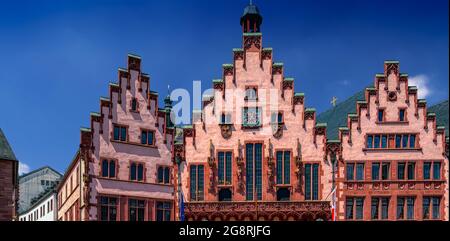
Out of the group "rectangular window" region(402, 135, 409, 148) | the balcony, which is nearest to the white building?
the balcony

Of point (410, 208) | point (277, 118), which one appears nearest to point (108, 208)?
point (277, 118)

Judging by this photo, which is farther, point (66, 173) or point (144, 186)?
point (66, 173)

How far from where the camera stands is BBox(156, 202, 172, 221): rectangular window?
51.2m

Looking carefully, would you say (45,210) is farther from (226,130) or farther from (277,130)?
(277,130)

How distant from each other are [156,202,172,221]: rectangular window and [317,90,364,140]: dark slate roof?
1313cm

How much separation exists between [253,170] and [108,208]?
34.7ft

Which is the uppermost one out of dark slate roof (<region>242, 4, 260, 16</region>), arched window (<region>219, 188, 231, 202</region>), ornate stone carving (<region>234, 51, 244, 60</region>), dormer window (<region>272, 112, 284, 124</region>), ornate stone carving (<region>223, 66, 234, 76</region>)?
dark slate roof (<region>242, 4, 260, 16</region>)

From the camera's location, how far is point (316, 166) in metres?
52.1

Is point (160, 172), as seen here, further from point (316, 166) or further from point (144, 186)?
point (316, 166)

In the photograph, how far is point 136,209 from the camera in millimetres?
50281

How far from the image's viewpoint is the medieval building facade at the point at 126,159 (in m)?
49.4

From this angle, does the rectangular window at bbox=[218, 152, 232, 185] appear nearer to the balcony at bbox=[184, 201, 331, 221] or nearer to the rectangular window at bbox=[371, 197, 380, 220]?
the balcony at bbox=[184, 201, 331, 221]
